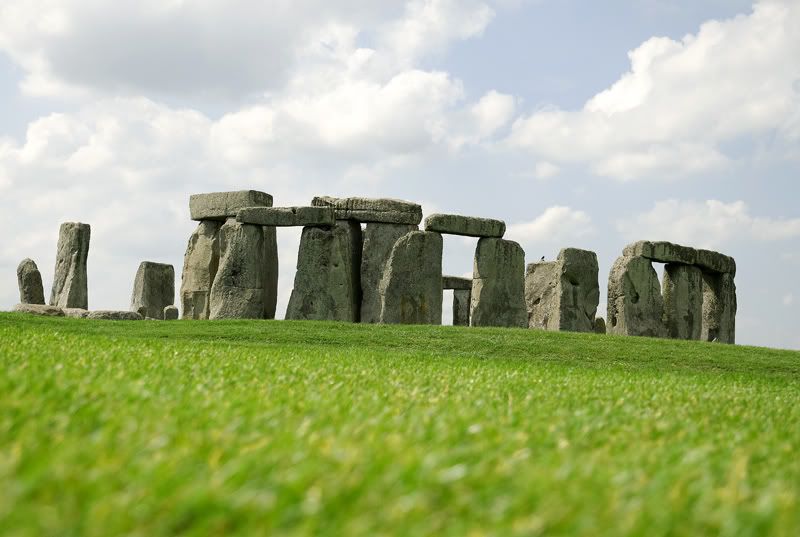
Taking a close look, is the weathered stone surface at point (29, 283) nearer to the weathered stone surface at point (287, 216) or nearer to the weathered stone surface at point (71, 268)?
the weathered stone surface at point (71, 268)

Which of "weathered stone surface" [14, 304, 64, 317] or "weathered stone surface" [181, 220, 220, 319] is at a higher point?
"weathered stone surface" [181, 220, 220, 319]

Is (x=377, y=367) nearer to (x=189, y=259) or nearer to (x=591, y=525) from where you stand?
(x=591, y=525)

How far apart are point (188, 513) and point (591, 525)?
1.11 m

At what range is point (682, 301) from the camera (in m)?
25.5

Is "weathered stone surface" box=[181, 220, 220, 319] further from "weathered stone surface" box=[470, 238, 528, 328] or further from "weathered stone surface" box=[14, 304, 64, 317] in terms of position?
"weathered stone surface" box=[470, 238, 528, 328]

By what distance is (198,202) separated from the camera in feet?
86.5

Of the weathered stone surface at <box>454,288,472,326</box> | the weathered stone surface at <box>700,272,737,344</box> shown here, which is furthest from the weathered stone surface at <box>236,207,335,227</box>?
the weathered stone surface at <box>700,272,737,344</box>

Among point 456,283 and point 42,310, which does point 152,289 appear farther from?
point 456,283

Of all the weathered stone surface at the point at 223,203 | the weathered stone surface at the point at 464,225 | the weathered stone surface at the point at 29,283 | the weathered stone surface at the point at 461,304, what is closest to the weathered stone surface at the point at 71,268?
the weathered stone surface at the point at 29,283

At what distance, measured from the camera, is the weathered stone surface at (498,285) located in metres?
23.0

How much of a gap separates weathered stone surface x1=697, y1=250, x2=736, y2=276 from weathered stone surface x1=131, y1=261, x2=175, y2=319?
16693 mm

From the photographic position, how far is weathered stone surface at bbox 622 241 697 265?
80.5ft

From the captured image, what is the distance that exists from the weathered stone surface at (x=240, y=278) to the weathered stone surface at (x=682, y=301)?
11.4 metres

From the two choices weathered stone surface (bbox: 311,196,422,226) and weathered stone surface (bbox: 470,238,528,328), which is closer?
weathered stone surface (bbox: 470,238,528,328)
